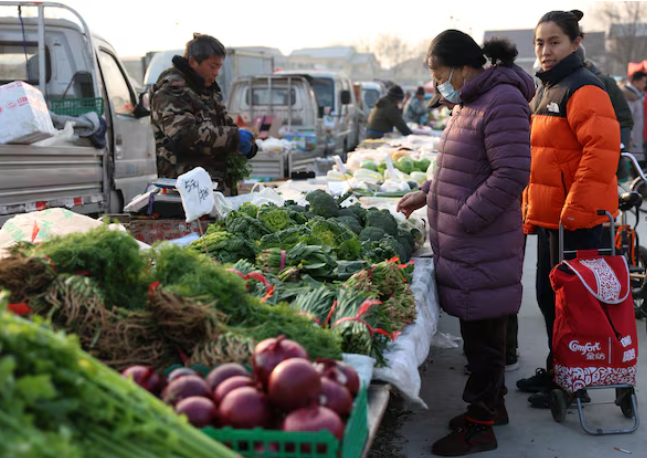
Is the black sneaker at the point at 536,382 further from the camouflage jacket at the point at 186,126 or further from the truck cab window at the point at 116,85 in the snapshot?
the truck cab window at the point at 116,85

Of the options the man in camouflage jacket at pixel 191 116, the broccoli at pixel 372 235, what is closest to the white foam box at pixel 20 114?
the man in camouflage jacket at pixel 191 116

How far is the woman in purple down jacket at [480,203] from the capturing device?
10.2 ft

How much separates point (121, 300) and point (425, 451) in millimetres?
2148

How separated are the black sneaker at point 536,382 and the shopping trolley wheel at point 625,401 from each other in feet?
1.59

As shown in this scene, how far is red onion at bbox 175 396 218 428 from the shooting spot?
5.47ft

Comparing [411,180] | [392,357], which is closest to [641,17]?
[411,180]

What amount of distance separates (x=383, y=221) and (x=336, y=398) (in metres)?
2.35

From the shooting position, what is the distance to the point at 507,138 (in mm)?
3080

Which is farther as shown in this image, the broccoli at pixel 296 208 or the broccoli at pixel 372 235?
the broccoli at pixel 296 208

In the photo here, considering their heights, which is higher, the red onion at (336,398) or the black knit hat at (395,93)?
the black knit hat at (395,93)

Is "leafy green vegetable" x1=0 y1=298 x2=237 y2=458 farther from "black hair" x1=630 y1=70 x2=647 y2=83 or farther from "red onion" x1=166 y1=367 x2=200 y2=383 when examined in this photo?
"black hair" x1=630 y1=70 x2=647 y2=83

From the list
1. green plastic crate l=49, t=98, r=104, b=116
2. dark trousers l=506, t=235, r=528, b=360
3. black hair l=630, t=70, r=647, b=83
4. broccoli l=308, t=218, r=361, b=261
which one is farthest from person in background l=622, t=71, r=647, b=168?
broccoli l=308, t=218, r=361, b=261

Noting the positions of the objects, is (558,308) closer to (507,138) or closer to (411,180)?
(507,138)

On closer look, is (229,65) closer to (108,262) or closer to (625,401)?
(625,401)
